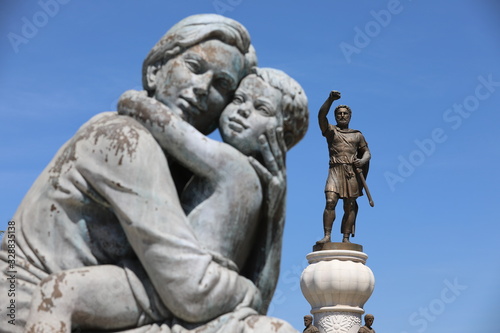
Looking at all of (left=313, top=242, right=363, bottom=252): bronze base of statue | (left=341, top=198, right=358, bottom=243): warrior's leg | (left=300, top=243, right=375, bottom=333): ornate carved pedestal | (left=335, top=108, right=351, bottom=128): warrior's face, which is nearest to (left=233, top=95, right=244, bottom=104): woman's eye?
(left=300, top=243, right=375, bottom=333): ornate carved pedestal

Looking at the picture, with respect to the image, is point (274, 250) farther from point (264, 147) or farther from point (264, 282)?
point (264, 147)

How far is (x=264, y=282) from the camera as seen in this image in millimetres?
2957

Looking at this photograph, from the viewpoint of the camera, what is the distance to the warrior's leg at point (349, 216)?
18.6 meters

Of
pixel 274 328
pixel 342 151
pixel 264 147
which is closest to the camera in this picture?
pixel 274 328

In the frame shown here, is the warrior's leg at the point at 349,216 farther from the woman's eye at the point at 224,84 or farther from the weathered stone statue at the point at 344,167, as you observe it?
the woman's eye at the point at 224,84

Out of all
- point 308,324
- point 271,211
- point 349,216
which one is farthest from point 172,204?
point 349,216

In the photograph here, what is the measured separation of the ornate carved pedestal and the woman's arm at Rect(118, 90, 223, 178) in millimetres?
13335

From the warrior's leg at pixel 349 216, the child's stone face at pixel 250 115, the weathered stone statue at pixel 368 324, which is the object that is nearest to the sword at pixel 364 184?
the warrior's leg at pixel 349 216

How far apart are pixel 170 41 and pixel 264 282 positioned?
833 millimetres

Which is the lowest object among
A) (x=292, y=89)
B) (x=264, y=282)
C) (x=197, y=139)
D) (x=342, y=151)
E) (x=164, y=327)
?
(x=164, y=327)

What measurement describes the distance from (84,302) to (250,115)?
0.77 metres

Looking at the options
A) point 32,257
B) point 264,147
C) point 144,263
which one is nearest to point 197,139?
point 264,147

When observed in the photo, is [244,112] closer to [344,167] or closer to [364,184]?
[364,184]

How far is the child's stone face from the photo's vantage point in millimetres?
2871
